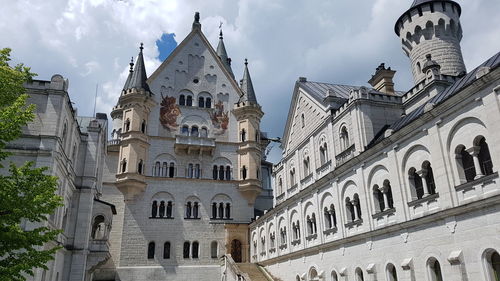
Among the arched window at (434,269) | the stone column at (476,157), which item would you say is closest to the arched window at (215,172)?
the arched window at (434,269)

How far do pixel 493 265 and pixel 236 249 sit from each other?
3462cm

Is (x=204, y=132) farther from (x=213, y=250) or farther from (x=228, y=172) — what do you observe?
(x=213, y=250)

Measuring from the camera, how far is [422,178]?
19.2 metres

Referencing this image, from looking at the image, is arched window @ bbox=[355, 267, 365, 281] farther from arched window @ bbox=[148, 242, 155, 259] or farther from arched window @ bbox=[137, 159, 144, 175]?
arched window @ bbox=[137, 159, 144, 175]

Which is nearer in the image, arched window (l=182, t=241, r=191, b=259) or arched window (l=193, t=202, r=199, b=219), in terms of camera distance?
arched window (l=182, t=241, r=191, b=259)

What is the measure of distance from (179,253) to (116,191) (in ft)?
34.4

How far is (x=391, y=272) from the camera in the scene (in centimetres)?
2122

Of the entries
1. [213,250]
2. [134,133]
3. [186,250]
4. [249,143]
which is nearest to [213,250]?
[213,250]

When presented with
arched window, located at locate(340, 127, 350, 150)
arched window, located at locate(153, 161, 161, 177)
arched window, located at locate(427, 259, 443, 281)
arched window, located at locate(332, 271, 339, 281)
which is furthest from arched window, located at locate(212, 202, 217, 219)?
arched window, located at locate(427, 259, 443, 281)

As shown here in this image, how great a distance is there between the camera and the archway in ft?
153

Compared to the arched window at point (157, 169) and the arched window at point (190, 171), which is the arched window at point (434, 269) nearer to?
the arched window at point (190, 171)

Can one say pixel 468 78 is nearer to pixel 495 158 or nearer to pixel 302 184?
pixel 495 158

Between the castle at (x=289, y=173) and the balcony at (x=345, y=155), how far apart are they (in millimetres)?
142

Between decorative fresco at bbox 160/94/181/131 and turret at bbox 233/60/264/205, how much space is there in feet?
25.2
